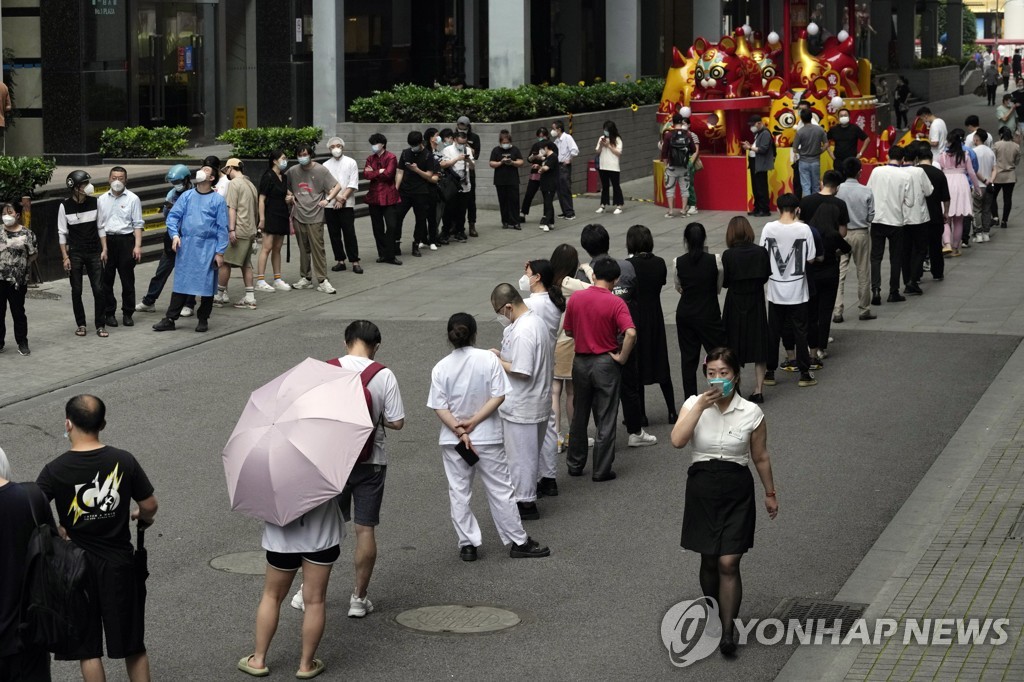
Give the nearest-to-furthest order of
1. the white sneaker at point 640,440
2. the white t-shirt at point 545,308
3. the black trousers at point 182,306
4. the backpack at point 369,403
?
1. the backpack at point 369,403
2. the white t-shirt at point 545,308
3. the white sneaker at point 640,440
4. the black trousers at point 182,306

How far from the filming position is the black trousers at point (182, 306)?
1759 centimetres

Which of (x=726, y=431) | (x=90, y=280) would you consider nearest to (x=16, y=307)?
(x=90, y=280)

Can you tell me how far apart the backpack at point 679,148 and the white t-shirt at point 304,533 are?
19369 mm

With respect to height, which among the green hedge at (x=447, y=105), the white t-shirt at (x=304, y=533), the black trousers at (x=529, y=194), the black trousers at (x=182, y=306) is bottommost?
the white t-shirt at (x=304, y=533)

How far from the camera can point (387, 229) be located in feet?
73.3

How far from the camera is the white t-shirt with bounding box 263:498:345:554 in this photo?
7.89 meters

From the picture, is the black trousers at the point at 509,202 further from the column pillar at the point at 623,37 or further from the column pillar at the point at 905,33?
the column pillar at the point at 905,33

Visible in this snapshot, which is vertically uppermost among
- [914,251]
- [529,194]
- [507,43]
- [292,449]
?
[507,43]

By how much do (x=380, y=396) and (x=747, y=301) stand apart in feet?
19.5

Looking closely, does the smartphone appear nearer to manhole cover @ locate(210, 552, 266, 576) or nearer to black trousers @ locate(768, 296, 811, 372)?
manhole cover @ locate(210, 552, 266, 576)

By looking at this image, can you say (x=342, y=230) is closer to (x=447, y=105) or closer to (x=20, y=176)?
(x=20, y=176)

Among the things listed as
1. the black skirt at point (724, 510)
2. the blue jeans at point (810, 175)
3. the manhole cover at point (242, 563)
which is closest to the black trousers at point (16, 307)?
the manhole cover at point (242, 563)

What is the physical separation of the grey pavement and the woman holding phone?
0.79ft

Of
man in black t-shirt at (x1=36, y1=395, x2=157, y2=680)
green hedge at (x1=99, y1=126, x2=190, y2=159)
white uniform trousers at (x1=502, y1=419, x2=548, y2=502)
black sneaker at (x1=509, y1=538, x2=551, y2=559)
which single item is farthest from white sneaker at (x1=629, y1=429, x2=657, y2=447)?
green hedge at (x1=99, y1=126, x2=190, y2=159)
